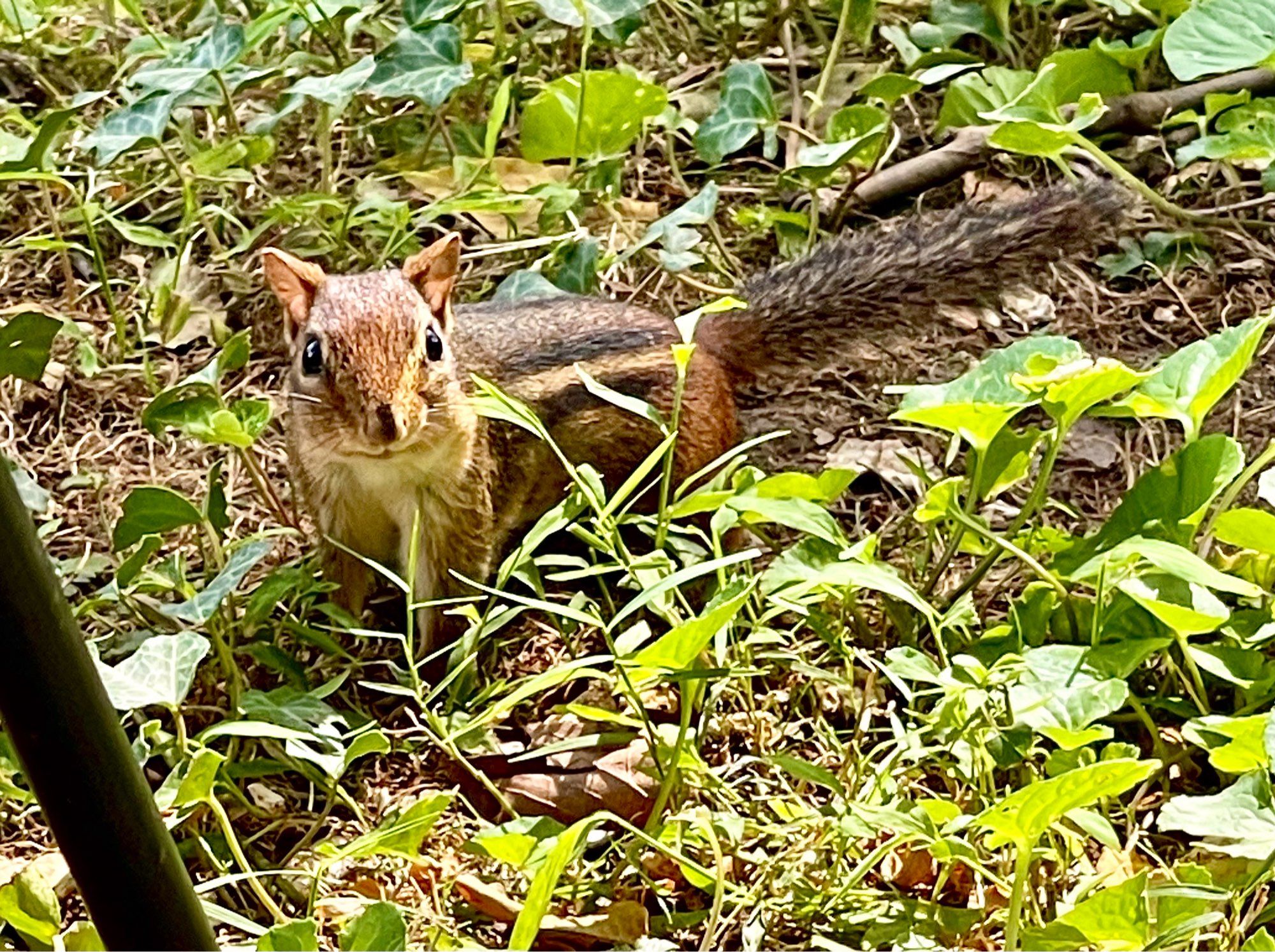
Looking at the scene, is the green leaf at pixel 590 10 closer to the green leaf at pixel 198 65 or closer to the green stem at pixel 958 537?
the green leaf at pixel 198 65

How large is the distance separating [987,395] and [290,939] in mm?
1068

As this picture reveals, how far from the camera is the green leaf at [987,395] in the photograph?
1.98 m

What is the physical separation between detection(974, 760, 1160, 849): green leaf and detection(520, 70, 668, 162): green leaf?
1.74m

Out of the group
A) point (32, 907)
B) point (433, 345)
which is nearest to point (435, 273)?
point (433, 345)

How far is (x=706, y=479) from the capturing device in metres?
2.58

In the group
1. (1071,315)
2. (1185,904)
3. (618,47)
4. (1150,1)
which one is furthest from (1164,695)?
(618,47)

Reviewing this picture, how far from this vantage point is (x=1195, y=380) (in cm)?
205

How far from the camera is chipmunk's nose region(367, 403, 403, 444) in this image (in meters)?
2.20

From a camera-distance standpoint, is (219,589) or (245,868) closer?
(245,868)

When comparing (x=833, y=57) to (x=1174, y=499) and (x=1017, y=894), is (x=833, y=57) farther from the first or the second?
(x=1017, y=894)

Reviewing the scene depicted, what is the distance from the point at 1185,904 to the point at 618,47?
2264mm

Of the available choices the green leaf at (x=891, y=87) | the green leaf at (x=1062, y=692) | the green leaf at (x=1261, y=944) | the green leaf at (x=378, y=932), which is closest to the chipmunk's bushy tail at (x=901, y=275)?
the green leaf at (x=891, y=87)

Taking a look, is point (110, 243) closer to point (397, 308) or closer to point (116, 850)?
point (397, 308)

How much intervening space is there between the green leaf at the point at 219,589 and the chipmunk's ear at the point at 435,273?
446 millimetres
